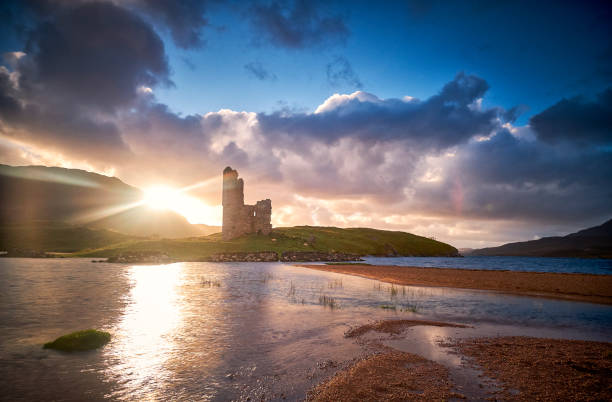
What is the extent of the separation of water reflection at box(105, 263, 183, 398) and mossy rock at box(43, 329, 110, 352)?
0.54 metres

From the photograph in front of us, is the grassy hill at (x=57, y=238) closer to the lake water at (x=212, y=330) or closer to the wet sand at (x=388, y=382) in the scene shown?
the lake water at (x=212, y=330)

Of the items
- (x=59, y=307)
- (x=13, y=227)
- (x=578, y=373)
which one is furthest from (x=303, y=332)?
(x=13, y=227)

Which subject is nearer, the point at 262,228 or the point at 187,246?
the point at 187,246

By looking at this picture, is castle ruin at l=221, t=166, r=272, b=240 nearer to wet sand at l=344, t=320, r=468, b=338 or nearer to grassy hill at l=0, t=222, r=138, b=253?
grassy hill at l=0, t=222, r=138, b=253

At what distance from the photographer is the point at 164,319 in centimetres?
1652

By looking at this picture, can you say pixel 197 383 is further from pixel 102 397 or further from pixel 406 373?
pixel 406 373

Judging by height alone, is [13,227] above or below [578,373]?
above

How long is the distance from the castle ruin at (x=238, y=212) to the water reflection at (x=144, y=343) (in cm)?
7641

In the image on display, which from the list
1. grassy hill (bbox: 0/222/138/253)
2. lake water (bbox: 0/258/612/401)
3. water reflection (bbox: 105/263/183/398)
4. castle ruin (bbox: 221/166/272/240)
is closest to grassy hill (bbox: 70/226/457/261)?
castle ruin (bbox: 221/166/272/240)

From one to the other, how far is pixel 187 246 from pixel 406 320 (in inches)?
2953

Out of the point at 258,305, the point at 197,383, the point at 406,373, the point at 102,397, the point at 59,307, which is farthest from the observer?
the point at 258,305

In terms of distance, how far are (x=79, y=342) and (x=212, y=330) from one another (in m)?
5.08

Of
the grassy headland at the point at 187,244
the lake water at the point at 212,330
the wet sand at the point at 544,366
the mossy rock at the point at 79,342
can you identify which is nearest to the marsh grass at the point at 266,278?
the lake water at the point at 212,330

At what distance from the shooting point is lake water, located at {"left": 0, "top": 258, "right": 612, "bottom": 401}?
879cm
